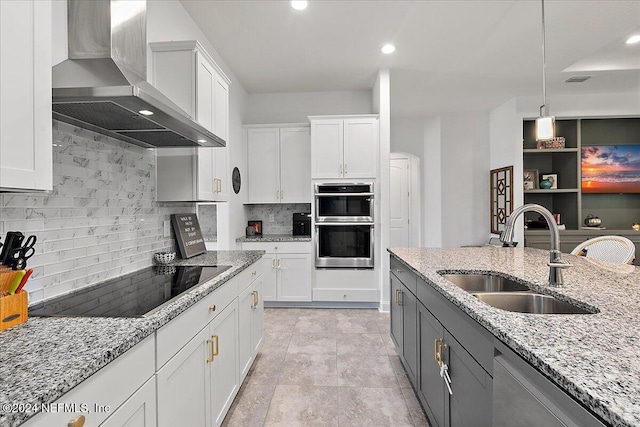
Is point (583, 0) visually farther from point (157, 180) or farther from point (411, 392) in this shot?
point (157, 180)

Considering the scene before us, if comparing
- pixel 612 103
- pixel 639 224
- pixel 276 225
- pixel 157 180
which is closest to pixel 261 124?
pixel 276 225

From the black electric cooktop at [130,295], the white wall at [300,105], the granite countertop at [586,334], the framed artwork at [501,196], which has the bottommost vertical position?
the black electric cooktop at [130,295]

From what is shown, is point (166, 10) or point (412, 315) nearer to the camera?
point (412, 315)

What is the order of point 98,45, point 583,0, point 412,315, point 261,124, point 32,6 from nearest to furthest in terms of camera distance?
point 32,6 → point 98,45 → point 412,315 → point 583,0 → point 261,124

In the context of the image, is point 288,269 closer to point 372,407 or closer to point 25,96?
point 372,407

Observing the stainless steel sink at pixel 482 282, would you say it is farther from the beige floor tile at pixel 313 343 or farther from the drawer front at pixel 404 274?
the beige floor tile at pixel 313 343

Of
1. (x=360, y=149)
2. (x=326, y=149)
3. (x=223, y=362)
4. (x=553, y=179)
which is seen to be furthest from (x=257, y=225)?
(x=553, y=179)

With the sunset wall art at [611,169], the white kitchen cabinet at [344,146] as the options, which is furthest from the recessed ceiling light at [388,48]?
the sunset wall art at [611,169]

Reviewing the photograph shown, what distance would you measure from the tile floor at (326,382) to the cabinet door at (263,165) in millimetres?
1750

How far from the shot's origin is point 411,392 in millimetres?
2213

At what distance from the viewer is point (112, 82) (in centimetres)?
130

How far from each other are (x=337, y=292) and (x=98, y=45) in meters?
3.37

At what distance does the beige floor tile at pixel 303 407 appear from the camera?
1926mm

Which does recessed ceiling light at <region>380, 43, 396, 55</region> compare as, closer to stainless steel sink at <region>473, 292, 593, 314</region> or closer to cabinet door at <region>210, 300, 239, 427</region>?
stainless steel sink at <region>473, 292, 593, 314</region>
